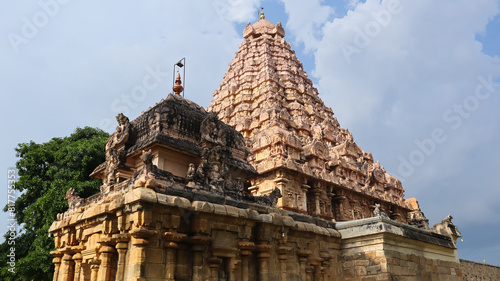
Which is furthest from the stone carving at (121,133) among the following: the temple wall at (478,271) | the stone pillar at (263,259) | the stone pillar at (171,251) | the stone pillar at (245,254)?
the temple wall at (478,271)

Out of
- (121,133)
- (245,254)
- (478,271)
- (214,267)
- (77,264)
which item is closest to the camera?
(214,267)

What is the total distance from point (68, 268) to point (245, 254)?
13.6 feet

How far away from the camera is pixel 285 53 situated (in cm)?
4072

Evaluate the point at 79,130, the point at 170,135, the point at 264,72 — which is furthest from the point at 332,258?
the point at 264,72

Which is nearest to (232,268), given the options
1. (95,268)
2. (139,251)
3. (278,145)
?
(139,251)

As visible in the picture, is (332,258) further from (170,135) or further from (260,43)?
(260,43)

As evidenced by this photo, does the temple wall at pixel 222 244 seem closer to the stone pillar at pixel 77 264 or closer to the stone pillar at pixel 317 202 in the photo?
the stone pillar at pixel 77 264

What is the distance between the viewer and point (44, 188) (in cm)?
2050

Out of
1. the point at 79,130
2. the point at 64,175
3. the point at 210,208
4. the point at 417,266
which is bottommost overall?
the point at 417,266

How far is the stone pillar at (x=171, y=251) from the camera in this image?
20.4 ft

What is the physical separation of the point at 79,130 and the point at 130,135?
16.0 metres

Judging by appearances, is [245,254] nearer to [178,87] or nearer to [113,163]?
[113,163]

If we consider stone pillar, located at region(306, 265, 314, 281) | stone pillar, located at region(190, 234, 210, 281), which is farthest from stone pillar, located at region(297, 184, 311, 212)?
stone pillar, located at region(190, 234, 210, 281)

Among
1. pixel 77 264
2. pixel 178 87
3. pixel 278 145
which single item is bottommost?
pixel 77 264
